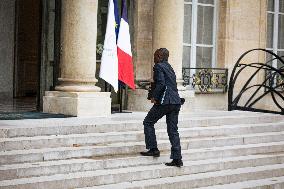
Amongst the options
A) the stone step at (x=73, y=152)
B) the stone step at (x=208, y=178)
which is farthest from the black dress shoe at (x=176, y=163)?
the stone step at (x=73, y=152)

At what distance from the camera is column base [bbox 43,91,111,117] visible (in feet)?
37.4

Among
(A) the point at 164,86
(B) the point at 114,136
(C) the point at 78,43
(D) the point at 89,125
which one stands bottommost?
(B) the point at 114,136

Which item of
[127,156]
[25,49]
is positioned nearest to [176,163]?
[127,156]

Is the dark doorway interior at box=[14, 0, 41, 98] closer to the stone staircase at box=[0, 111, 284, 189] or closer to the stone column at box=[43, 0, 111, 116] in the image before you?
the stone column at box=[43, 0, 111, 116]

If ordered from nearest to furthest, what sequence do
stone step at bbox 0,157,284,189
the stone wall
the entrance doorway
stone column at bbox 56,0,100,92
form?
stone step at bbox 0,157,284,189 < stone column at bbox 56,0,100,92 < the stone wall < the entrance doorway

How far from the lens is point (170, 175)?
9.19 meters

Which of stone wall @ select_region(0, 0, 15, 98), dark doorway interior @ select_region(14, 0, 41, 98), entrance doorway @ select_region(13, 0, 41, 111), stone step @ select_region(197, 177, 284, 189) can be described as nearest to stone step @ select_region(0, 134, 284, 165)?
stone step @ select_region(197, 177, 284, 189)

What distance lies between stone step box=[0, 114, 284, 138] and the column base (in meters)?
0.53

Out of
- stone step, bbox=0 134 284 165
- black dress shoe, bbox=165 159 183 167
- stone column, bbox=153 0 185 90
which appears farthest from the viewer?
stone column, bbox=153 0 185 90

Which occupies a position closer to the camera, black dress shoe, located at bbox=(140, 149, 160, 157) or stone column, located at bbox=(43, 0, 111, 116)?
black dress shoe, located at bbox=(140, 149, 160, 157)

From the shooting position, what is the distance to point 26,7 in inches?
691

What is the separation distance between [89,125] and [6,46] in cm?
716

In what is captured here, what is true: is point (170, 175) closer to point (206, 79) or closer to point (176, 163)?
point (176, 163)

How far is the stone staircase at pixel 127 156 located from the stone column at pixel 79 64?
18.2 inches
